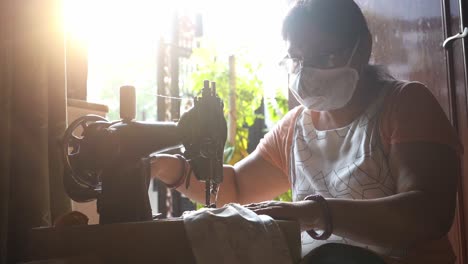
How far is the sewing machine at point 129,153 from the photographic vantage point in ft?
3.20

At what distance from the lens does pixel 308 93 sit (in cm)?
134

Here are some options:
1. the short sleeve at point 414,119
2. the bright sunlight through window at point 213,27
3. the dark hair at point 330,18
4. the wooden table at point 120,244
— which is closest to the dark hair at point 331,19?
the dark hair at point 330,18

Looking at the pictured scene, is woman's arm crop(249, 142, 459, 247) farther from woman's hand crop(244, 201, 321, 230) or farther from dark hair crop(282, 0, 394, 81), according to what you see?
dark hair crop(282, 0, 394, 81)

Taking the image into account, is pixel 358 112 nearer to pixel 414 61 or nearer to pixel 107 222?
pixel 414 61

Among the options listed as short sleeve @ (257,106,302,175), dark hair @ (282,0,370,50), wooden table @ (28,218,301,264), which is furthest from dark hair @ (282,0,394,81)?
wooden table @ (28,218,301,264)

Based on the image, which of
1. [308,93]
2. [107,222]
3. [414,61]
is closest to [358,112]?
[308,93]

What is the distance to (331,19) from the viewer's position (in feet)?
4.33

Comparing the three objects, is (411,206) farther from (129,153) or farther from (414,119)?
(129,153)

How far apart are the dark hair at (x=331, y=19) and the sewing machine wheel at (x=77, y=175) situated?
601mm

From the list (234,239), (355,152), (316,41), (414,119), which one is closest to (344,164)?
(355,152)

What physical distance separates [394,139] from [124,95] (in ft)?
2.12

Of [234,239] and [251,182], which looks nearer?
[234,239]

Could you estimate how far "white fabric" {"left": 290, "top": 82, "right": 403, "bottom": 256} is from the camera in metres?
1.23

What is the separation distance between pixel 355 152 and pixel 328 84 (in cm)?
19
